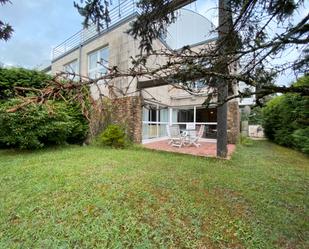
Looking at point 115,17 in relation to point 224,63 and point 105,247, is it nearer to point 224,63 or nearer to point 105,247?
point 224,63

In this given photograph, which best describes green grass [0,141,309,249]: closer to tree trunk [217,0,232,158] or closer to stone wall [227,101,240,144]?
tree trunk [217,0,232,158]

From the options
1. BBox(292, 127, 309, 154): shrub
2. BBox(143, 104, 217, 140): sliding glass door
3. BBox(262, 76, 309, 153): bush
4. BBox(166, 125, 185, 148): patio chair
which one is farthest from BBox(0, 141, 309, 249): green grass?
BBox(143, 104, 217, 140): sliding glass door

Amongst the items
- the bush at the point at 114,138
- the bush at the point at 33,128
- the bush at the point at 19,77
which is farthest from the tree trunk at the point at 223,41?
the bush at the point at 19,77

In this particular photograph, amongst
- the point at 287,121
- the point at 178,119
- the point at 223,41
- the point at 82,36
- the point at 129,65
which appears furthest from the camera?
the point at 178,119

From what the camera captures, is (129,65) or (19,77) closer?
(19,77)

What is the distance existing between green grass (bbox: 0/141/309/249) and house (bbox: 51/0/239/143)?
4.38 meters

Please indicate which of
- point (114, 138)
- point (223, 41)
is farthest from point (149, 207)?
point (114, 138)

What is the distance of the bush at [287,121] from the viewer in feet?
26.7

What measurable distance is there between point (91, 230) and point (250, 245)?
6.58 feet

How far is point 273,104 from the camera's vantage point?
41.5 feet

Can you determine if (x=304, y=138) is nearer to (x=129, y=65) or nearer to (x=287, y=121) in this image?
(x=287, y=121)

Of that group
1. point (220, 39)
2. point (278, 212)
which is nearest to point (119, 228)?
point (278, 212)

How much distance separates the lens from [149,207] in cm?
339

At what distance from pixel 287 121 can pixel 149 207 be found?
978cm
